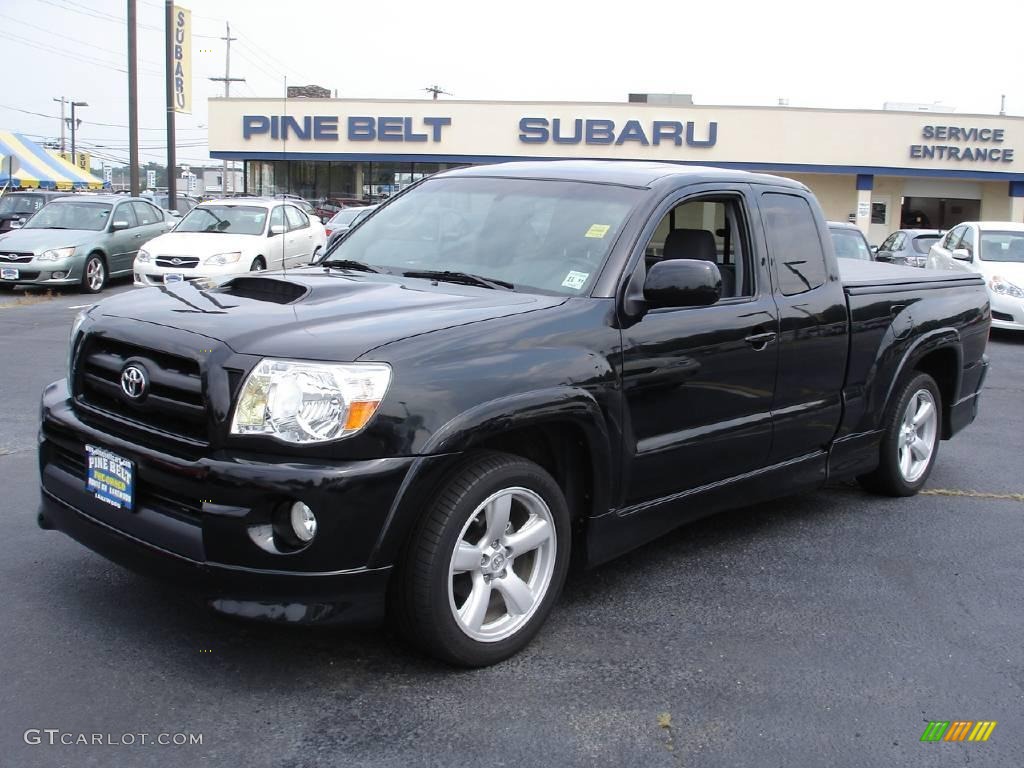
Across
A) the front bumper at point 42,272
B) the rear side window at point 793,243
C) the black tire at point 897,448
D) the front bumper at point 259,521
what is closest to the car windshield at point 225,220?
the front bumper at point 42,272

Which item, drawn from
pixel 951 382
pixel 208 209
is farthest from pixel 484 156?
pixel 951 382

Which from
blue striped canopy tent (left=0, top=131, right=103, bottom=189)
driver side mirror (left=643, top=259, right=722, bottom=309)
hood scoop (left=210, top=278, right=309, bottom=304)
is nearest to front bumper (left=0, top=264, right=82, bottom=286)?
hood scoop (left=210, top=278, right=309, bottom=304)

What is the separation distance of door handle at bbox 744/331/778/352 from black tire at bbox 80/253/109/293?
14051mm

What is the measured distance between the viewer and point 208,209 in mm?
16453

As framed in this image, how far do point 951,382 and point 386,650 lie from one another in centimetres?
431

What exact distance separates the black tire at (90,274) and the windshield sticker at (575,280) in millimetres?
13955

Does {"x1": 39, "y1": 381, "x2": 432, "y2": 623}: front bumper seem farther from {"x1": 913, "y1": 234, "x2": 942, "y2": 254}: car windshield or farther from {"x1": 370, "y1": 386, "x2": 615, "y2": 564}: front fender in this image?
{"x1": 913, "y1": 234, "x2": 942, "y2": 254}: car windshield

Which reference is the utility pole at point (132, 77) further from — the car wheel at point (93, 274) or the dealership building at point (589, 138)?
the dealership building at point (589, 138)

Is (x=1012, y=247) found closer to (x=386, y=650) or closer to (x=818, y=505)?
(x=818, y=505)

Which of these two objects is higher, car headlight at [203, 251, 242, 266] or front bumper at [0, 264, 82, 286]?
car headlight at [203, 251, 242, 266]

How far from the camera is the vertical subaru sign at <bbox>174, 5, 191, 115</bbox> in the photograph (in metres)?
26.3

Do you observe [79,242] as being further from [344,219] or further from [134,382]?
[134,382]

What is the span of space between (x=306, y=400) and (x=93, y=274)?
14.8m

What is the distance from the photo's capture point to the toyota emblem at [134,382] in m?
3.45
